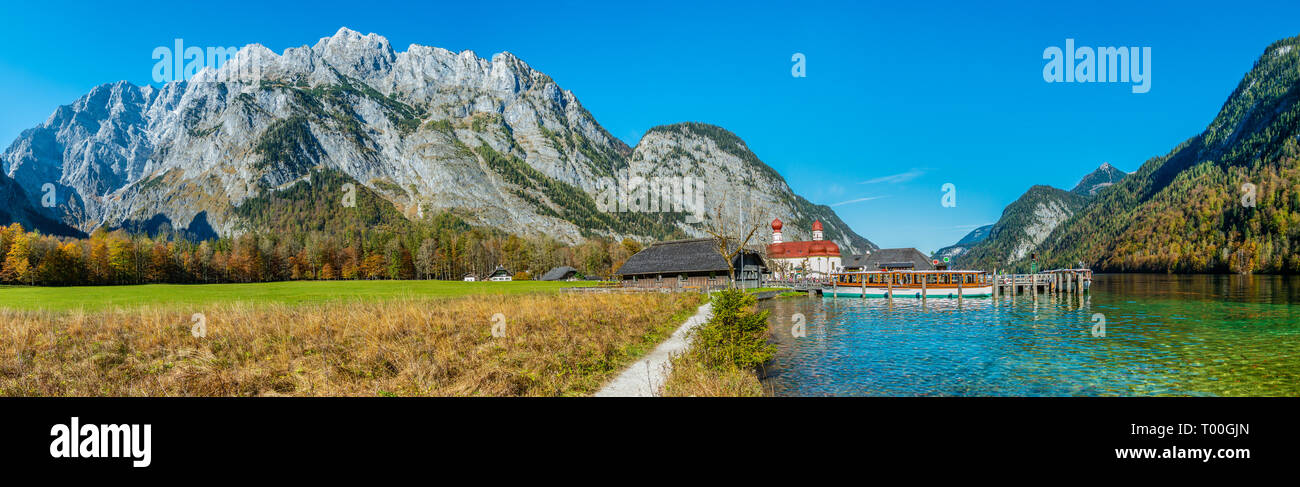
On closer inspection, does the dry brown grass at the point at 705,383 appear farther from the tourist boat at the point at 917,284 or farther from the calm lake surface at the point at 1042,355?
the tourist boat at the point at 917,284

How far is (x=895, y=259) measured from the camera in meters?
99.8

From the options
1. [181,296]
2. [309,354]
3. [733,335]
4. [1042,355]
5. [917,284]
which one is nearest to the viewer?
[309,354]

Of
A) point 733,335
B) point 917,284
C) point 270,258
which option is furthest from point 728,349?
point 270,258

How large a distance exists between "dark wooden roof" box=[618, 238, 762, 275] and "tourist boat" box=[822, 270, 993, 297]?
12546mm

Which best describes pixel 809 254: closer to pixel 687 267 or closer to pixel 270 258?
pixel 687 267

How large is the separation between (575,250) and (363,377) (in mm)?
134649

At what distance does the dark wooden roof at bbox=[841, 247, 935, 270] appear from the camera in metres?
96.2

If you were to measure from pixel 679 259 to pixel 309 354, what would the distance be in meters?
52.8

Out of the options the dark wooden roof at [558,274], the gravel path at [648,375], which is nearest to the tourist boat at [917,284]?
the gravel path at [648,375]

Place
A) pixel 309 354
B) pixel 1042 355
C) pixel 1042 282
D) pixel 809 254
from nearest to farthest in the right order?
pixel 309 354
pixel 1042 355
pixel 1042 282
pixel 809 254

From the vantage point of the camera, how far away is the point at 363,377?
11.7 m

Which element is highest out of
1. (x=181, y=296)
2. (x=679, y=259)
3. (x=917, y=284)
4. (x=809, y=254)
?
(x=809, y=254)

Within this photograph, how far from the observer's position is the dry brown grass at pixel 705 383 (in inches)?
399
